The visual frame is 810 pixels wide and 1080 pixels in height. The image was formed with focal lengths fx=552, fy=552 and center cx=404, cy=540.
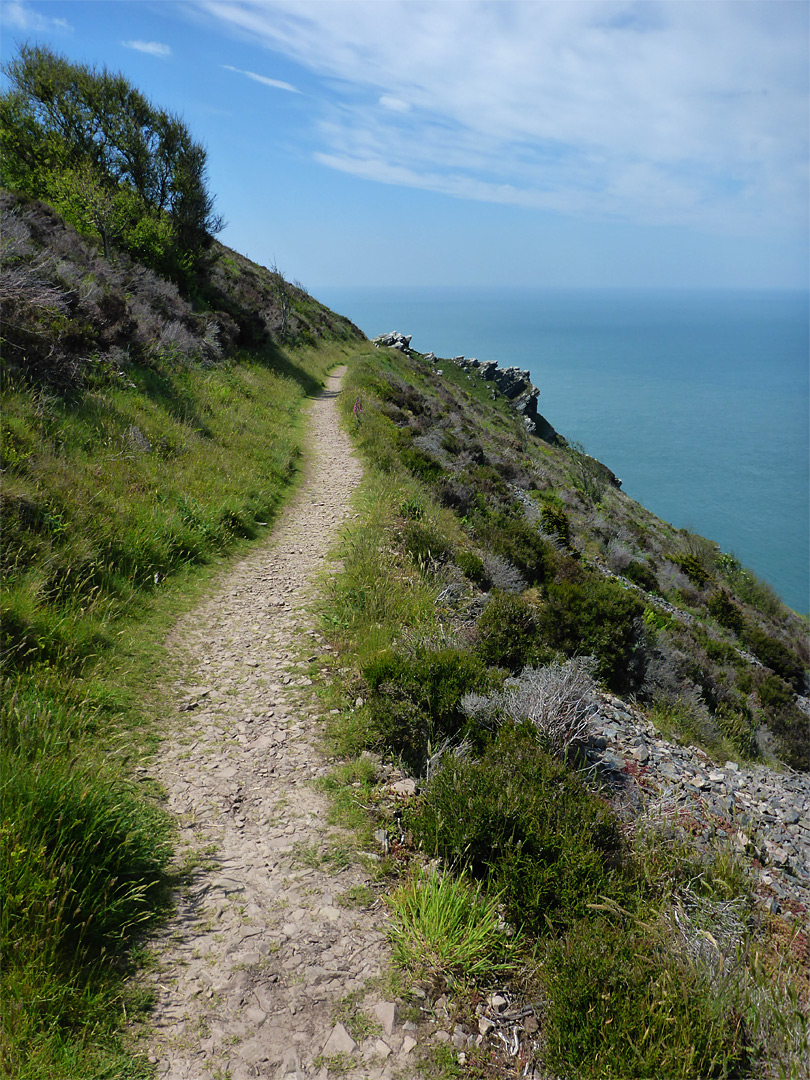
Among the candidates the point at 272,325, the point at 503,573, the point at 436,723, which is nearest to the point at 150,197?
the point at 272,325

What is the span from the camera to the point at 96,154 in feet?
78.0

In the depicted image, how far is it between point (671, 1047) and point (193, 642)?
5.82 metres

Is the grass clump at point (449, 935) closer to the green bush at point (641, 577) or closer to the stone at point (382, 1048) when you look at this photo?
the stone at point (382, 1048)

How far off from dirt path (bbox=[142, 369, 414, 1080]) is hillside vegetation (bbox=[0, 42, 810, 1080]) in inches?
9.1

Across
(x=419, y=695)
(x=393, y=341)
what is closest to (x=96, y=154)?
(x=419, y=695)

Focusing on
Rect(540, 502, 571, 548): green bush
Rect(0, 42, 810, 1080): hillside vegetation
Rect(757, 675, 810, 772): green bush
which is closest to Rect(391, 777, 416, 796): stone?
Rect(0, 42, 810, 1080): hillside vegetation

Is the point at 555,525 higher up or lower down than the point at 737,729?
higher up

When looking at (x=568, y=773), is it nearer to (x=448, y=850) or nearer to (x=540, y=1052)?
(x=448, y=850)

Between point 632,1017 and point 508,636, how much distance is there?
4.91 meters

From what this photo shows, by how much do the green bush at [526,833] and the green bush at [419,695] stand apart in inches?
28.6

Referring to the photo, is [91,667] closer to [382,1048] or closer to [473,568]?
[382,1048]

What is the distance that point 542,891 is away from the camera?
12.0ft

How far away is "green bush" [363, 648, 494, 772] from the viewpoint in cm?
537

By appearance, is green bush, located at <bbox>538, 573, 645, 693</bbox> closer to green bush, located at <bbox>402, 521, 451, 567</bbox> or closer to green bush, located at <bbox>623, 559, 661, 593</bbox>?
green bush, located at <bbox>402, 521, 451, 567</bbox>
